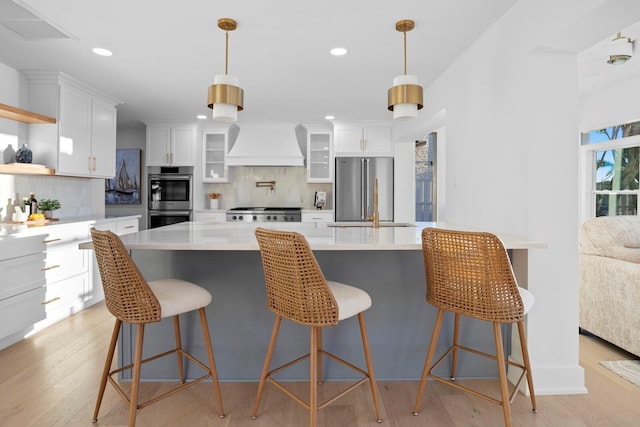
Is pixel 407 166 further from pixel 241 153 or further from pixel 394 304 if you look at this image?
pixel 394 304

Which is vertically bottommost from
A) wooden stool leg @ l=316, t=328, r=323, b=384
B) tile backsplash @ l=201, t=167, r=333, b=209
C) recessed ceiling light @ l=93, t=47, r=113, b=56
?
wooden stool leg @ l=316, t=328, r=323, b=384

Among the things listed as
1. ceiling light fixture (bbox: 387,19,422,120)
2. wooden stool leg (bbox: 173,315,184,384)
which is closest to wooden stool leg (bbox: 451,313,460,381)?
ceiling light fixture (bbox: 387,19,422,120)

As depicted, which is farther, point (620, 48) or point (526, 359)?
point (620, 48)

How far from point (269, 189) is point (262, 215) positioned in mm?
752

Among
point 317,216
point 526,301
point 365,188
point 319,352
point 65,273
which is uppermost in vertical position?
point 365,188

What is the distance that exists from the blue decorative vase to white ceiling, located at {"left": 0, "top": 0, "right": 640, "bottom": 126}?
733 millimetres

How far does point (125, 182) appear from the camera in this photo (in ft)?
20.7

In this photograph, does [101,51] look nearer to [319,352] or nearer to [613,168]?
[319,352]

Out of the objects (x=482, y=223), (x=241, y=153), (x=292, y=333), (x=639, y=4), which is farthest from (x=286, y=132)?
(x=639, y=4)

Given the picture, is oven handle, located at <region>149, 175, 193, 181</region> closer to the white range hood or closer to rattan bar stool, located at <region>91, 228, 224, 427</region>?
the white range hood

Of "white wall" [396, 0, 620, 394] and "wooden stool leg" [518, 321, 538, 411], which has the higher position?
"white wall" [396, 0, 620, 394]

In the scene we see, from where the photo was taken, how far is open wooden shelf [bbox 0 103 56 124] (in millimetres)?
3346

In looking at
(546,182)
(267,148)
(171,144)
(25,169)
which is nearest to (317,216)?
(267,148)

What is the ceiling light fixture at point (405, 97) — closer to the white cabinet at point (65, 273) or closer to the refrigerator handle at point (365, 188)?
the white cabinet at point (65, 273)
